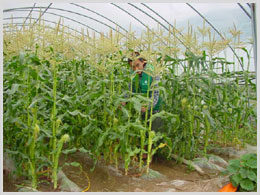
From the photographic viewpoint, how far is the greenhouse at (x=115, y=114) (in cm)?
267

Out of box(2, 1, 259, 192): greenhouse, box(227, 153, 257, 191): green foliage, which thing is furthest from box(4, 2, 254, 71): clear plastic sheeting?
box(227, 153, 257, 191): green foliage

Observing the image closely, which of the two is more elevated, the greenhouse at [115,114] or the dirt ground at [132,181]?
A: the greenhouse at [115,114]

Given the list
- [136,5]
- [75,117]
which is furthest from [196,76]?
[136,5]

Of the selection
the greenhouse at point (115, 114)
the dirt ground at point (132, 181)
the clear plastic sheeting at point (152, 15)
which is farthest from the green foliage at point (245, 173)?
the clear plastic sheeting at point (152, 15)

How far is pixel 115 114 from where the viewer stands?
3396 mm

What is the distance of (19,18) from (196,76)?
11.5 metres

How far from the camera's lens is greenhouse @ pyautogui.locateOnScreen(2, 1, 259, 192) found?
2674 mm

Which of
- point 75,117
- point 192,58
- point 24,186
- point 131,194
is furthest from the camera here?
point 192,58

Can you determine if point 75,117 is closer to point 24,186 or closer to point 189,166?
point 24,186

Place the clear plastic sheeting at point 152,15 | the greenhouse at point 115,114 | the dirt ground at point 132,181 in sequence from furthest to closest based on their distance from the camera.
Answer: the clear plastic sheeting at point 152,15
the dirt ground at point 132,181
the greenhouse at point 115,114

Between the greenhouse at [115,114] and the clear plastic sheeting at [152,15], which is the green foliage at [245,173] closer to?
the greenhouse at [115,114]

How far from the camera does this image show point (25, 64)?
2.50 metres

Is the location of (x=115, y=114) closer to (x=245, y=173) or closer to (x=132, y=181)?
(x=132, y=181)

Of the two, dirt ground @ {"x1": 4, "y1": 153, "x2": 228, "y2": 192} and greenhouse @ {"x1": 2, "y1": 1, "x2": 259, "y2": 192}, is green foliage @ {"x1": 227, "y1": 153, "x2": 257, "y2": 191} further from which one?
dirt ground @ {"x1": 4, "y1": 153, "x2": 228, "y2": 192}
